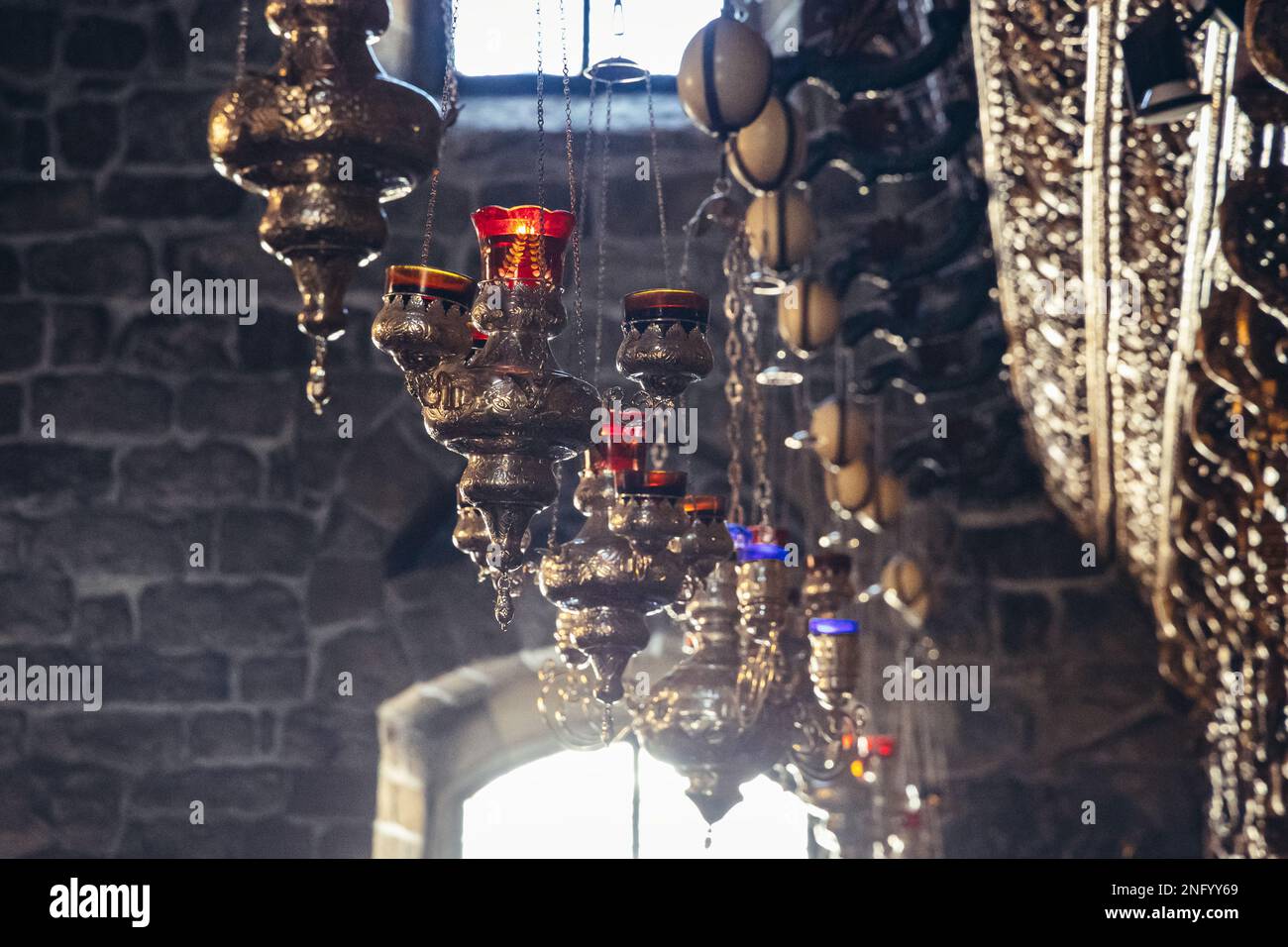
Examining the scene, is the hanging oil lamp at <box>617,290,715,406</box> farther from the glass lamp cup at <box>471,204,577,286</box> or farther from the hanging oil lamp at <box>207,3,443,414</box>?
the hanging oil lamp at <box>207,3,443,414</box>

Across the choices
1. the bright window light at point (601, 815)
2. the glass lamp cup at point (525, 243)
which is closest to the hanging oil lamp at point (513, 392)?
the glass lamp cup at point (525, 243)

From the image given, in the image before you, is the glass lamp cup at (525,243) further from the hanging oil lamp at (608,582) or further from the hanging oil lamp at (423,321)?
the hanging oil lamp at (608,582)

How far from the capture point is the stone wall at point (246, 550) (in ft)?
20.4

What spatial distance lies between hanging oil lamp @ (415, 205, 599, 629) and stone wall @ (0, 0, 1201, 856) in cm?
429

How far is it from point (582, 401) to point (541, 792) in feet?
17.5

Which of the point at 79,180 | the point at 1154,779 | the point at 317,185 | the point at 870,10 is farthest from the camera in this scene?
the point at 79,180

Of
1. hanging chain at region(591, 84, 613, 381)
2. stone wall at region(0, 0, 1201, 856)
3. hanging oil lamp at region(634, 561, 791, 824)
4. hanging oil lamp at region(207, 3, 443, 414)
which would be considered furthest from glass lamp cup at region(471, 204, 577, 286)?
stone wall at region(0, 0, 1201, 856)

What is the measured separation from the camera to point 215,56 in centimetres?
666

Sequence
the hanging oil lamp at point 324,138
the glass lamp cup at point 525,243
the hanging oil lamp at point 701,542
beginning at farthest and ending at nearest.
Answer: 1. the hanging oil lamp at point 701,542
2. the glass lamp cup at point 525,243
3. the hanging oil lamp at point 324,138

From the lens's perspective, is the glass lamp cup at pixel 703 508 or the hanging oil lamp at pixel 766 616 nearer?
the glass lamp cup at pixel 703 508

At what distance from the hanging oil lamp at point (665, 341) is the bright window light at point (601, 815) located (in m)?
4.94
